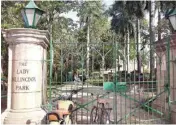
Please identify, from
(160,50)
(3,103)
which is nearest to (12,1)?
(3,103)

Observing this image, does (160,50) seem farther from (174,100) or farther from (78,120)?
(78,120)

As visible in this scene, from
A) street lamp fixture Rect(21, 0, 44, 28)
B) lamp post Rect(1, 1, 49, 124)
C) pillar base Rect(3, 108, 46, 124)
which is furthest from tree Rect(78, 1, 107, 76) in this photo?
pillar base Rect(3, 108, 46, 124)

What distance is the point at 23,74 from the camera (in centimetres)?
566

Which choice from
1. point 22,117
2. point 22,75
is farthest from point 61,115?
point 22,75

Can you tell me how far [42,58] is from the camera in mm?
6023

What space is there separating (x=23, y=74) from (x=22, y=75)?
30 mm

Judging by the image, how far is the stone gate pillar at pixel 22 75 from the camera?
5656mm

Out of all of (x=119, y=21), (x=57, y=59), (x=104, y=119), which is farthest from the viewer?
(x=119, y=21)

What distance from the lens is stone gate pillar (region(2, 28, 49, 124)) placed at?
5656mm

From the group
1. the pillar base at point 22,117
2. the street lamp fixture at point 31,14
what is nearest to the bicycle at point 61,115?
the pillar base at point 22,117

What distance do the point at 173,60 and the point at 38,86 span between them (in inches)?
140

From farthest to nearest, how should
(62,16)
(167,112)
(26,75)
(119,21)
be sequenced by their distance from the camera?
(119,21) → (62,16) → (167,112) → (26,75)

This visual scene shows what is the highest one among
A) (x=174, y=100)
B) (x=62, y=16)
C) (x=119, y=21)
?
(x=119, y=21)

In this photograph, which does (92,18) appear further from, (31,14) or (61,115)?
(61,115)
